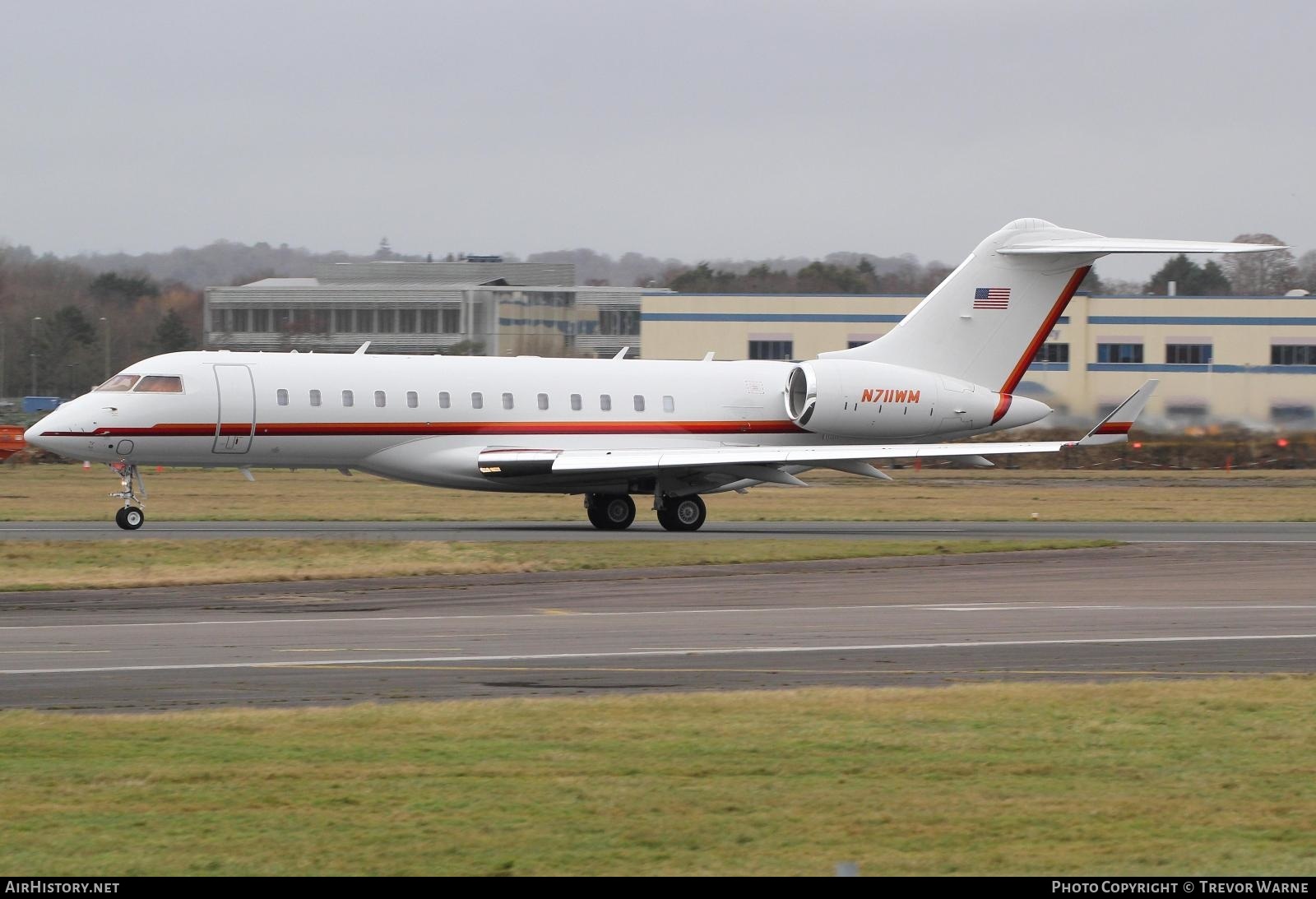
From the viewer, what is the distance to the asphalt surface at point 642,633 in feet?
44.9

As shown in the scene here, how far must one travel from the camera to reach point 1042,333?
115 ft

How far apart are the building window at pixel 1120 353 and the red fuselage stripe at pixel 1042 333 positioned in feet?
131

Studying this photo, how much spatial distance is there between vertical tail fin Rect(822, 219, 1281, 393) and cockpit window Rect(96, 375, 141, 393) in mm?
14303

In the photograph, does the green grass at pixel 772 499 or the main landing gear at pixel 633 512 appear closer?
the main landing gear at pixel 633 512

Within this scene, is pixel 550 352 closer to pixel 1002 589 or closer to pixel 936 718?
pixel 1002 589

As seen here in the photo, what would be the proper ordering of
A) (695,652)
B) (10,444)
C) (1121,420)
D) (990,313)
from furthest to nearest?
(10,444) < (990,313) < (1121,420) < (695,652)

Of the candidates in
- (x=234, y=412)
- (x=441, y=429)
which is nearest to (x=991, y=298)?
(x=441, y=429)

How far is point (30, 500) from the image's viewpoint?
38.9m

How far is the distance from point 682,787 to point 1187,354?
6861 cm

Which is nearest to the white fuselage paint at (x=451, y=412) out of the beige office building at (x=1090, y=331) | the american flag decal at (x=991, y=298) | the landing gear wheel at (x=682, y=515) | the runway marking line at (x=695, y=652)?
the landing gear wheel at (x=682, y=515)

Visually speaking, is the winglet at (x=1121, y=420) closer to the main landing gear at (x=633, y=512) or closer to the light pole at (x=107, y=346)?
the main landing gear at (x=633, y=512)

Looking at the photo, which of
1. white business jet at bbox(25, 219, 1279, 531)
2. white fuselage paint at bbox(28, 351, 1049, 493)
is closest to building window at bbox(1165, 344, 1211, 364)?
white business jet at bbox(25, 219, 1279, 531)

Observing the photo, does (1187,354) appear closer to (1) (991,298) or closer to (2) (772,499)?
(2) (772,499)

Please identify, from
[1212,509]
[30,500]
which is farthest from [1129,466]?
[30,500]
